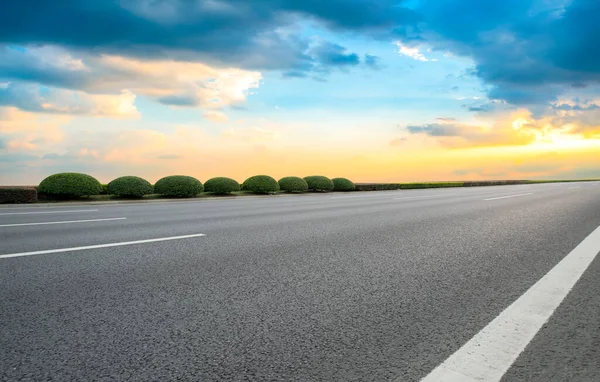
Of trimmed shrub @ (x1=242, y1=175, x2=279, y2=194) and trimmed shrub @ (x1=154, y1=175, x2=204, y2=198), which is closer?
trimmed shrub @ (x1=154, y1=175, x2=204, y2=198)

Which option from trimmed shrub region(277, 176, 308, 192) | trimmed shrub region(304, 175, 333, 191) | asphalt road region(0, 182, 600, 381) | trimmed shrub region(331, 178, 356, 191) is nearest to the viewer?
asphalt road region(0, 182, 600, 381)

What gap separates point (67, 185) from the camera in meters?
20.7

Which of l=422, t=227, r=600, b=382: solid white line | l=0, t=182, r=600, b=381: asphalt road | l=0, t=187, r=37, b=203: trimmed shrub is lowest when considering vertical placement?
l=422, t=227, r=600, b=382: solid white line

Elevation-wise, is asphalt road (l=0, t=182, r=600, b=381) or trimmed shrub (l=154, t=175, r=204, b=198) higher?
trimmed shrub (l=154, t=175, r=204, b=198)

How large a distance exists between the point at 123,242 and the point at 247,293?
11.7 feet

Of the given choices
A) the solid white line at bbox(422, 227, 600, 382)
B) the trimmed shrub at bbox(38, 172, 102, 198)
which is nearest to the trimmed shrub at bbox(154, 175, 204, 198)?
the trimmed shrub at bbox(38, 172, 102, 198)

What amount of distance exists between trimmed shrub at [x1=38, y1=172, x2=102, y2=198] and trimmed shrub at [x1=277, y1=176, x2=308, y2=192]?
13.0m

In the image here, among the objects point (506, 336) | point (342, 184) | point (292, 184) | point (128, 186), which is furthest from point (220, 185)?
point (506, 336)

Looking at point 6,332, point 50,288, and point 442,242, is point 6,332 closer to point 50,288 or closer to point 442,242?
point 50,288

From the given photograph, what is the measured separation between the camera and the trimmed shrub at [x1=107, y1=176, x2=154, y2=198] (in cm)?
2234

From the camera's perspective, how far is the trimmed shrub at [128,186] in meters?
22.3

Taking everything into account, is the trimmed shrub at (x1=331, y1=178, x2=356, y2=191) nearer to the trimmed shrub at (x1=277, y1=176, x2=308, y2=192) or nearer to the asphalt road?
the trimmed shrub at (x1=277, y1=176, x2=308, y2=192)

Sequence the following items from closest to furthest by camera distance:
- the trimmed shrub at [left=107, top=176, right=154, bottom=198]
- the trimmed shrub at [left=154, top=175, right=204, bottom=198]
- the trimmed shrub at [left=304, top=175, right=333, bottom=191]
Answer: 1. the trimmed shrub at [left=107, top=176, right=154, bottom=198]
2. the trimmed shrub at [left=154, top=175, right=204, bottom=198]
3. the trimmed shrub at [left=304, top=175, right=333, bottom=191]

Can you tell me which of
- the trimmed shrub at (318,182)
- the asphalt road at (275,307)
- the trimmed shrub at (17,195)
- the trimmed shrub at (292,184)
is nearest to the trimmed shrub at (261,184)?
the trimmed shrub at (292,184)
